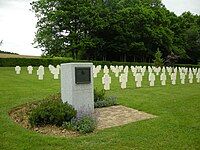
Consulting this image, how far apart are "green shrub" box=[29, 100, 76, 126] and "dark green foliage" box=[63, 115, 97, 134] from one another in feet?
0.59

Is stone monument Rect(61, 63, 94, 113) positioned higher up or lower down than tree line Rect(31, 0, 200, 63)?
lower down

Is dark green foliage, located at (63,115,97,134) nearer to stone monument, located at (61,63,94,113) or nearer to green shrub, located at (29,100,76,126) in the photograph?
green shrub, located at (29,100,76,126)

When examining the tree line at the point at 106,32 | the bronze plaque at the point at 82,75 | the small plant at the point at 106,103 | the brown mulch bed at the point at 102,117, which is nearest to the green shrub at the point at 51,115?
the brown mulch bed at the point at 102,117

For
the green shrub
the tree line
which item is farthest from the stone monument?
the tree line

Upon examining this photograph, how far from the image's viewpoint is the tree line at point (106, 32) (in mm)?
44781

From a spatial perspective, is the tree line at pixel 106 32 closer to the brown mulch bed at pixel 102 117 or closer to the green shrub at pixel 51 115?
the brown mulch bed at pixel 102 117

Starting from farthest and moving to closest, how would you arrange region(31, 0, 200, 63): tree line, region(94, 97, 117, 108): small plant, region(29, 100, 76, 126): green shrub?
region(31, 0, 200, 63): tree line < region(94, 97, 117, 108): small plant < region(29, 100, 76, 126): green shrub

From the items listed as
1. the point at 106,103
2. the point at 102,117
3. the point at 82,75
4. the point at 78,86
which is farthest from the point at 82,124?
the point at 106,103

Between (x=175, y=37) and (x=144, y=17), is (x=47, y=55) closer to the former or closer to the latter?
(x=144, y=17)

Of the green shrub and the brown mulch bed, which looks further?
the green shrub

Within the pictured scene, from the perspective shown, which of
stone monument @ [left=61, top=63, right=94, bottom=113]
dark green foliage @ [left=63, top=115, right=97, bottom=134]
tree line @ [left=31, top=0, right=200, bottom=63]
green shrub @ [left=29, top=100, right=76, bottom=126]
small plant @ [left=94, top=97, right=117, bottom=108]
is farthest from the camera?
tree line @ [left=31, top=0, right=200, bottom=63]

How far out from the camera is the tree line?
44781 mm

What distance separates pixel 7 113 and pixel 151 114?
13.4ft

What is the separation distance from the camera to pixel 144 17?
48.2 meters
